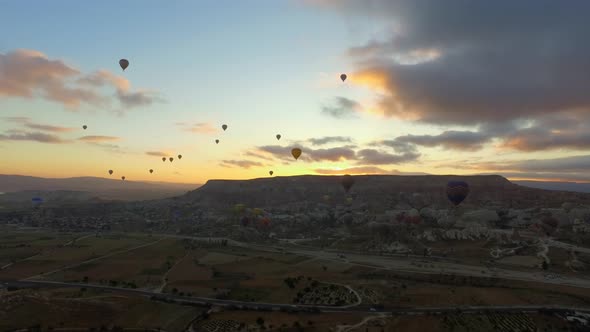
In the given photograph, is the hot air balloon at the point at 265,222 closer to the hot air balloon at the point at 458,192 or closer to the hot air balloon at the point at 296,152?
the hot air balloon at the point at 296,152

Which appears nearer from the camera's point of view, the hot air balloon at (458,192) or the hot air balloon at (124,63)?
the hot air balloon at (124,63)

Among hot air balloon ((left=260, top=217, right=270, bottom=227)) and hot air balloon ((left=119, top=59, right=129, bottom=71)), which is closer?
hot air balloon ((left=119, top=59, right=129, bottom=71))

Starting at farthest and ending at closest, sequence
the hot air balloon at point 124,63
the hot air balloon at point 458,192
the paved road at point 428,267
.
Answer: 1. the hot air balloon at point 458,192
2. the hot air balloon at point 124,63
3. the paved road at point 428,267

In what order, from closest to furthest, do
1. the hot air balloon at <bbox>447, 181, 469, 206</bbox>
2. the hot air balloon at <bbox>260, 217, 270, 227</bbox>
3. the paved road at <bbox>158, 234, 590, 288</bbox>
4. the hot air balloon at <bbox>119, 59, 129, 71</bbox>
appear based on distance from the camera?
the paved road at <bbox>158, 234, 590, 288</bbox>
the hot air balloon at <bbox>119, 59, 129, 71</bbox>
the hot air balloon at <bbox>447, 181, 469, 206</bbox>
the hot air balloon at <bbox>260, 217, 270, 227</bbox>

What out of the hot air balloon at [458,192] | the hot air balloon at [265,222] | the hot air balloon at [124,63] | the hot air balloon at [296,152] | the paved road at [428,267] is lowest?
the paved road at [428,267]

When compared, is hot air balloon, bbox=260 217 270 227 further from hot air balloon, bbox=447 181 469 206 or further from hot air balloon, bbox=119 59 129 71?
hot air balloon, bbox=119 59 129 71

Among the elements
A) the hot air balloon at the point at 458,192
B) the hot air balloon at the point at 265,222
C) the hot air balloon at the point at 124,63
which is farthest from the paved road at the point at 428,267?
the hot air balloon at the point at 124,63

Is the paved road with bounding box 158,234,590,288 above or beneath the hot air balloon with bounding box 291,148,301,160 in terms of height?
beneath

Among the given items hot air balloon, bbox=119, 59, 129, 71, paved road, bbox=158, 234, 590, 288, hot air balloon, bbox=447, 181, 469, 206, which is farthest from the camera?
hot air balloon, bbox=447, 181, 469, 206

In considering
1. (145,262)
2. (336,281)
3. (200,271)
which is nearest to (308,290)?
(336,281)

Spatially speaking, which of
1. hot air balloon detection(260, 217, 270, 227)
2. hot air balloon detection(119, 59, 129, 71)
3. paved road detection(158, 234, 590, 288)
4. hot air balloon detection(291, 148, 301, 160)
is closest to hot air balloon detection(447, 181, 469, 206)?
paved road detection(158, 234, 590, 288)

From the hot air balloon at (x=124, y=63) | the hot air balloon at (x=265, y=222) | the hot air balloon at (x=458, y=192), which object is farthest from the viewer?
the hot air balloon at (x=265, y=222)

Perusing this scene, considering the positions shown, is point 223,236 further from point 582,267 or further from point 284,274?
point 582,267
